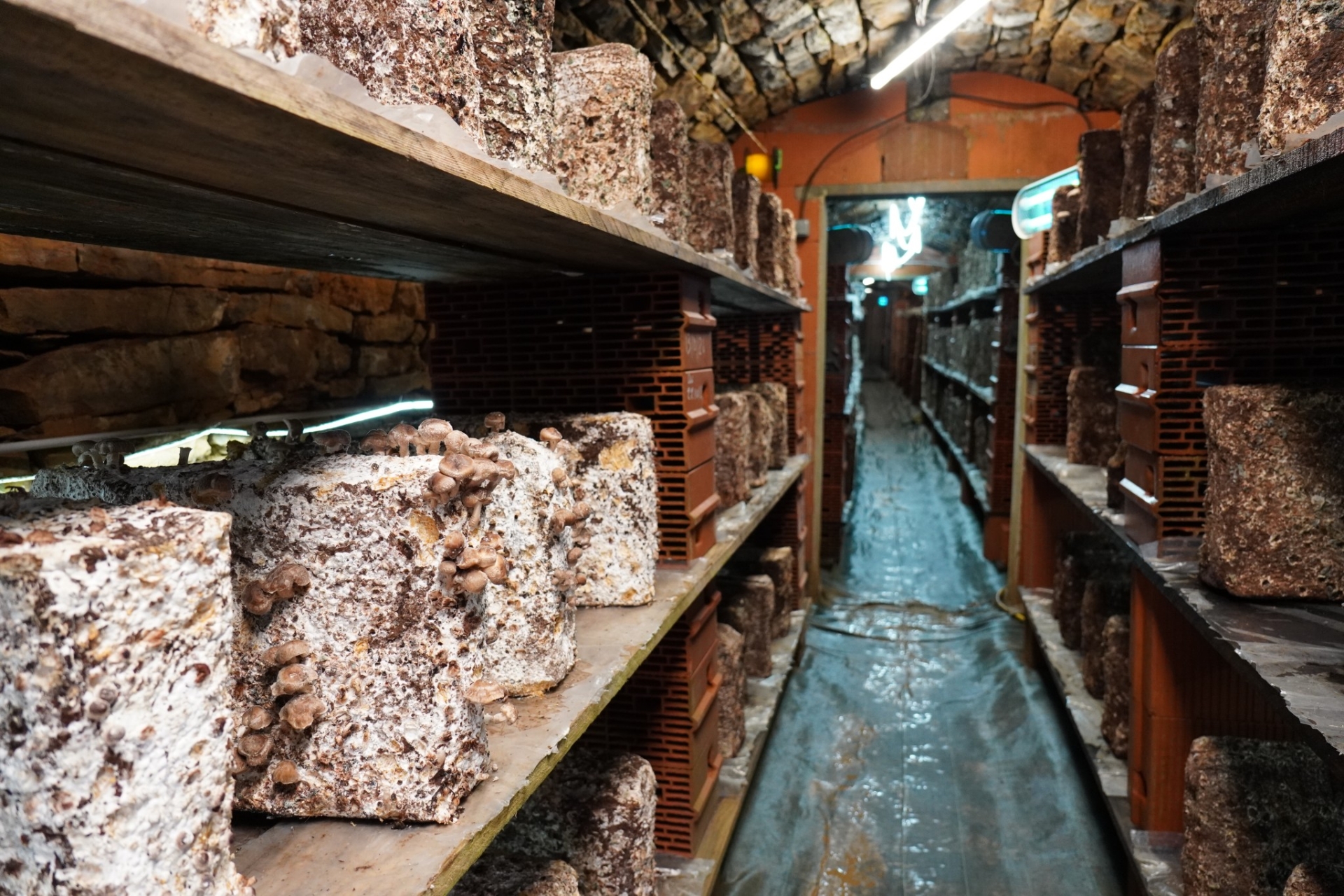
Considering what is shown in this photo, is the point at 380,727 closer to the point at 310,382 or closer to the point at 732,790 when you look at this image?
the point at 310,382

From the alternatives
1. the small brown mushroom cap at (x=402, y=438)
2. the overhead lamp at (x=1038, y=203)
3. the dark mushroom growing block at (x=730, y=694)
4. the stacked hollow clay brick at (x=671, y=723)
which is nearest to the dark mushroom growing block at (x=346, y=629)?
the small brown mushroom cap at (x=402, y=438)

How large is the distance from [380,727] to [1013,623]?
5.19 m

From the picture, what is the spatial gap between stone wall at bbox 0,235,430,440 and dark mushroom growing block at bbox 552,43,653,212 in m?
0.92

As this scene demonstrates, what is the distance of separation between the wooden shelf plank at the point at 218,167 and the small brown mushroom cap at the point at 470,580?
0.51 meters

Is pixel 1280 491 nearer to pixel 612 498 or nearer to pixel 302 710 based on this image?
pixel 612 498

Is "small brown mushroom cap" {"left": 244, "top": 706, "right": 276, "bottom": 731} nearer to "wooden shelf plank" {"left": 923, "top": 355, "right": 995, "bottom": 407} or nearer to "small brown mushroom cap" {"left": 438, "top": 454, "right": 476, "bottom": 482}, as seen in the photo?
"small brown mushroom cap" {"left": 438, "top": 454, "right": 476, "bottom": 482}

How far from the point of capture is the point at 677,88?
4574 millimetres

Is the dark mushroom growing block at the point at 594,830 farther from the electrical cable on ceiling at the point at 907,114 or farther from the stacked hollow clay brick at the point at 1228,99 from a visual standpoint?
the electrical cable on ceiling at the point at 907,114

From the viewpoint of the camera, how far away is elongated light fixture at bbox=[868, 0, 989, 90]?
138 inches

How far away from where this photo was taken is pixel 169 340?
2.01 meters

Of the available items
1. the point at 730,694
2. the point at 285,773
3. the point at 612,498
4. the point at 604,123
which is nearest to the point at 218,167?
the point at 285,773

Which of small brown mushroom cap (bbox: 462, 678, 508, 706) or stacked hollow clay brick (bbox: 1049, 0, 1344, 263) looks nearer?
small brown mushroom cap (bbox: 462, 678, 508, 706)

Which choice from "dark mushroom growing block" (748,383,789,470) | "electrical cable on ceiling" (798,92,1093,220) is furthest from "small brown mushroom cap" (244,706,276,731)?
"electrical cable on ceiling" (798,92,1093,220)

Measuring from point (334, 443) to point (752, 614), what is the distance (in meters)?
3.02
